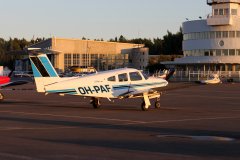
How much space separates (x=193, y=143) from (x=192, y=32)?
85074 millimetres

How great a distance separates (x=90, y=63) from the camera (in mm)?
147750

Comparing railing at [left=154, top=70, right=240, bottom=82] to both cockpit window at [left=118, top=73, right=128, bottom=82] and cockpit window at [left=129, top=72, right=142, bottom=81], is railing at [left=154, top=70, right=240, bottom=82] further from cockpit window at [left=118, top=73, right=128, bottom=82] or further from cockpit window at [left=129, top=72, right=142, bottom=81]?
cockpit window at [left=118, top=73, right=128, bottom=82]

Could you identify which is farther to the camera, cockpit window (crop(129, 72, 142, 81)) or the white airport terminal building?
the white airport terminal building

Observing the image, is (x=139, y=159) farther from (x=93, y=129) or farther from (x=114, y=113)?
(x=114, y=113)

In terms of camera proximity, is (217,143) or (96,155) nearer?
(96,155)

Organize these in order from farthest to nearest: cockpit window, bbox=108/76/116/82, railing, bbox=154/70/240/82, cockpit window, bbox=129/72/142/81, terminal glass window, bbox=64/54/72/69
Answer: terminal glass window, bbox=64/54/72/69, railing, bbox=154/70/240/82, cockpit window, bbox=129/72/142/81, cockpit window, bbox=108/76/116/82

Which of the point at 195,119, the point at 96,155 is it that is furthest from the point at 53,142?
the point at 195,119

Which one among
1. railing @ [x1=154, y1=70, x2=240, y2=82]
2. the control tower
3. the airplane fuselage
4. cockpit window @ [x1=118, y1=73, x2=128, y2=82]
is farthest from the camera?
the control tower

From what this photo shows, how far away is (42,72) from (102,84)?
130 inches

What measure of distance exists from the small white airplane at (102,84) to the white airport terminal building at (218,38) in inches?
2611

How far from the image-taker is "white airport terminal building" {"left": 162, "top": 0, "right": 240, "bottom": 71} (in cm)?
9406

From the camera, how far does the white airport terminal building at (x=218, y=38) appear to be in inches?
3703

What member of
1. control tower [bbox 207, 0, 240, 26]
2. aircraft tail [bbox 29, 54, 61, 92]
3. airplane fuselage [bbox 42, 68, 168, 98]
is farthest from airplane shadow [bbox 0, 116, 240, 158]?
control tower [bbox 207, 0, 240, 26]

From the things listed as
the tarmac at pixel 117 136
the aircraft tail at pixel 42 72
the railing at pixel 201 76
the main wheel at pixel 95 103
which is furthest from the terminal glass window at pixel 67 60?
the tarmac at pixel 117 136
